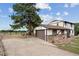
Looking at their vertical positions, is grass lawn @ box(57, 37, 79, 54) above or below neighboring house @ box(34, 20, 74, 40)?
below

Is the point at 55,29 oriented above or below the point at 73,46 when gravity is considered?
above

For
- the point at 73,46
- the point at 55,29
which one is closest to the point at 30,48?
the point at 55,29

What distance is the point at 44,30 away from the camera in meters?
4.34

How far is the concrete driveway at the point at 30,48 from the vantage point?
14.0ft

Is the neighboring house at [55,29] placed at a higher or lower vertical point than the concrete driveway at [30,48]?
higher

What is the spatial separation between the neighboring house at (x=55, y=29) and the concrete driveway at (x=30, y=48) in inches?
3.2

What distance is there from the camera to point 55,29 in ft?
14.1

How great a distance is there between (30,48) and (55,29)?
32 cm

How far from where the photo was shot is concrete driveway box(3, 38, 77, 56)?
14.0 ft

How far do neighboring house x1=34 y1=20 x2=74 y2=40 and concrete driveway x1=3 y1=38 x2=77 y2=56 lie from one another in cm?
8

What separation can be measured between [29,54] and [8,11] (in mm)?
491

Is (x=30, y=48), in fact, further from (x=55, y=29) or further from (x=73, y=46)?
(x=73, y=46)

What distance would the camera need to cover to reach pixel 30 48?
430 centimetres

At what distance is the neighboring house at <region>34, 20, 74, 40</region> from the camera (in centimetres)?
430
